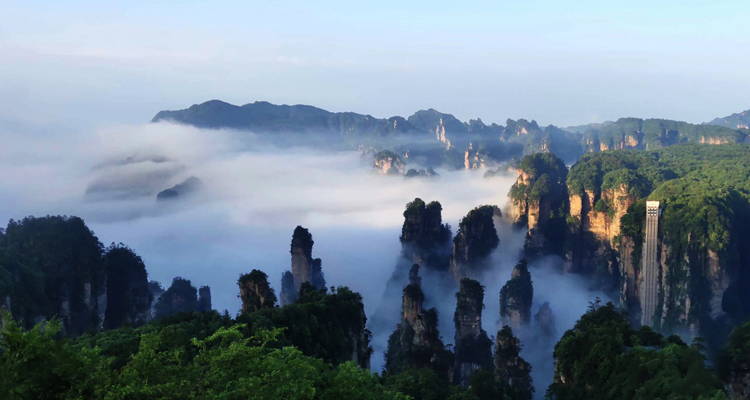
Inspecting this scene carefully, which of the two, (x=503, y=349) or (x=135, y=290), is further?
(x=135, y=290)

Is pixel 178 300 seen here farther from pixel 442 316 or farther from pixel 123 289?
pixel 442 316

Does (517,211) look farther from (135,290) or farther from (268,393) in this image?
(268,393)

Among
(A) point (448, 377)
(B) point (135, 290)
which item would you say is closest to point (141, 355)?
(A) point (448, 377)

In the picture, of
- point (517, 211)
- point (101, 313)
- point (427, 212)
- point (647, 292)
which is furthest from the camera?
point (517, 211)

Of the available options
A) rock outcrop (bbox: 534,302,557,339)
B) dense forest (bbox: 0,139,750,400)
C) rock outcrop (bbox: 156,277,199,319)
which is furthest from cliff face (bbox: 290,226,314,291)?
rock outcrop (bbox: 534,302,557,339)

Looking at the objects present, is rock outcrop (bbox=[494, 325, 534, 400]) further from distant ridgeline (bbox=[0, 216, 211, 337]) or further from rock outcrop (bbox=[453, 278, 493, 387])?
distant ridgeline (bbox=[0, 216, 211, 337])

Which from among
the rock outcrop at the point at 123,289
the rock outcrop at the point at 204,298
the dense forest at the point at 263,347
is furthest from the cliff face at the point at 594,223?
the rock outcrop at the point at 123,289
